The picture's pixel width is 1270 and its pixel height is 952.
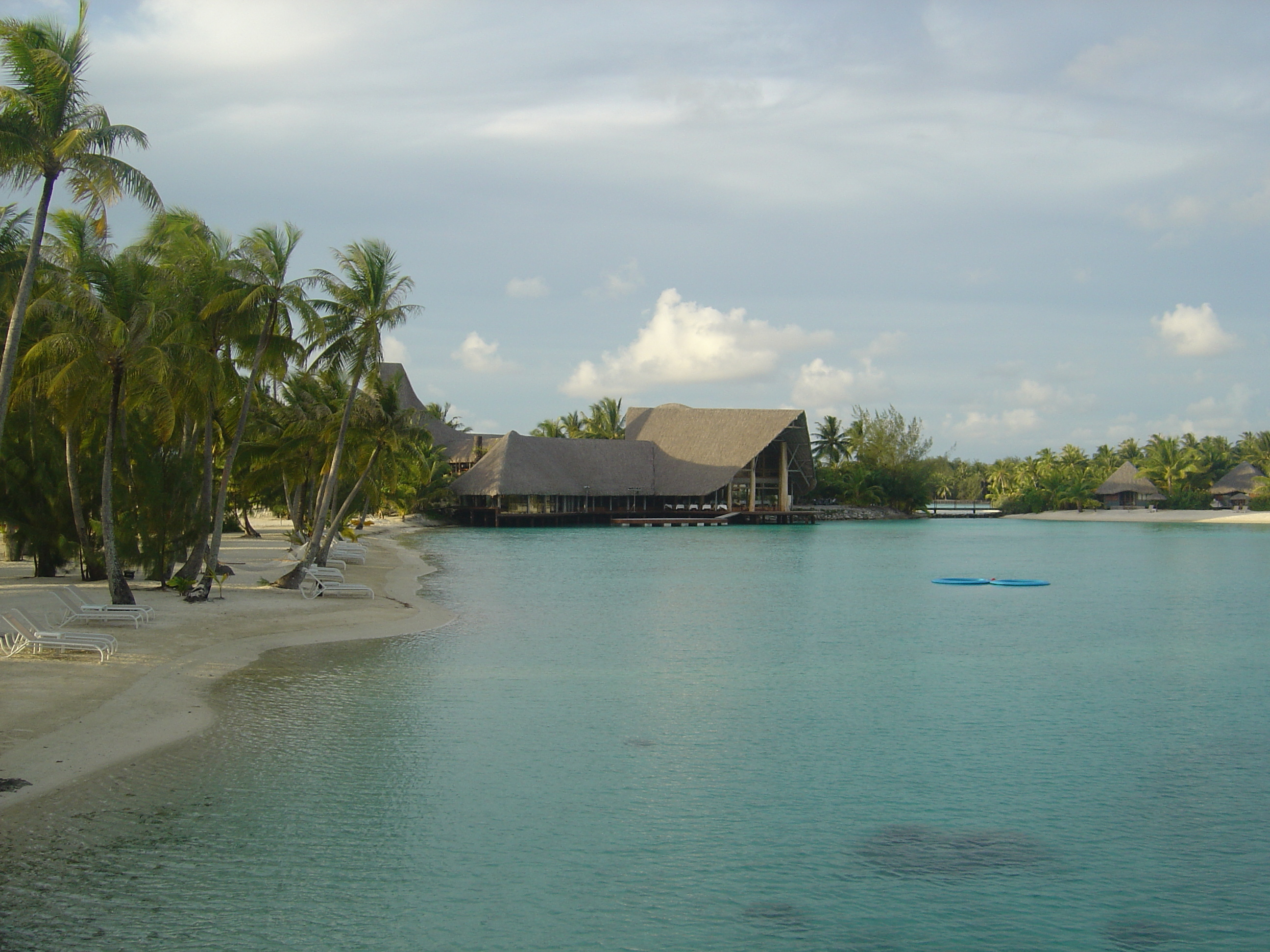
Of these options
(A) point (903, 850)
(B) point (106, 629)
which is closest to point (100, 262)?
(B) point (106, 629)

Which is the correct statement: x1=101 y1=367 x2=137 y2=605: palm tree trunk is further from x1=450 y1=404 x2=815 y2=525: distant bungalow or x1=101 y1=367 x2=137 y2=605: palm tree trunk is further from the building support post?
the building support post

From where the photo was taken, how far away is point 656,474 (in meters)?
72.2

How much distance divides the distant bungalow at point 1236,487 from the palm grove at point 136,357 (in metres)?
83.5

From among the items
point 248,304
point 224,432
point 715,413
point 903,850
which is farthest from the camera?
point 715,413

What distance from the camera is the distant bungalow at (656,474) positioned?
217 feet

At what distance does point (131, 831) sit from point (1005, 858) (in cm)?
699

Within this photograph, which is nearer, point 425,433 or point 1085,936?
point 1085,936

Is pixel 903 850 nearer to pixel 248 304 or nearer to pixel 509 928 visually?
pixel 509 928

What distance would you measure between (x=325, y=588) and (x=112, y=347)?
27.1 feet

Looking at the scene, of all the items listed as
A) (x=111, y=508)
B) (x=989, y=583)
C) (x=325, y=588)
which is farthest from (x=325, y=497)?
(x=989, y=583)

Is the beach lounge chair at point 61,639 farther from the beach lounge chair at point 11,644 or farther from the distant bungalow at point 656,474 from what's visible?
the distant bungalow at point 656,474

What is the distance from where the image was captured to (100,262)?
16.3 metres

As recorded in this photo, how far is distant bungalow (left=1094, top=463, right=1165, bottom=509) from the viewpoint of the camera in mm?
88438

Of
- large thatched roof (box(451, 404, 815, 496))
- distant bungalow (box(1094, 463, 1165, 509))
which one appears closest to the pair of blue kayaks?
large thatched roof (box(451, 404, 815, 496))
